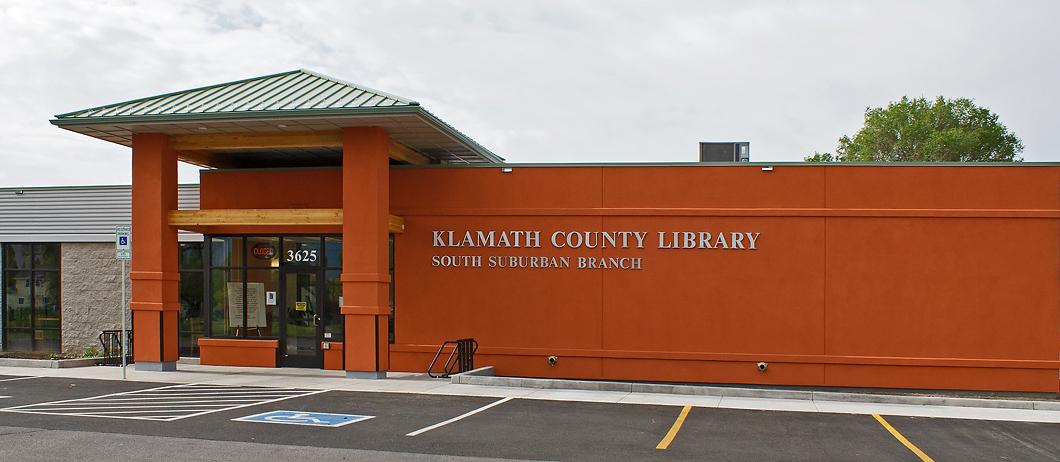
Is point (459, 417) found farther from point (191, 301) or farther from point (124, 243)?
point (191, 301)

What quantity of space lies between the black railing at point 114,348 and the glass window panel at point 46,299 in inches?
91.0

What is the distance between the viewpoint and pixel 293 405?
38.7 feet

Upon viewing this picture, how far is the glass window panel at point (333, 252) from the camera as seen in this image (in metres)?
17.2

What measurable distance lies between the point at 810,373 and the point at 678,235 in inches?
146

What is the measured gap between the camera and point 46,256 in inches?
839

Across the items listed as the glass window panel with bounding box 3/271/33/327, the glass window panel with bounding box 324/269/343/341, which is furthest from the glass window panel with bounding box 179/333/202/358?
the glass window panel with bounding box 3/271/33/327

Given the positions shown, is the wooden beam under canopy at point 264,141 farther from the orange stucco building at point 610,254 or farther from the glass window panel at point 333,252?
the glass window panel at point 333,252

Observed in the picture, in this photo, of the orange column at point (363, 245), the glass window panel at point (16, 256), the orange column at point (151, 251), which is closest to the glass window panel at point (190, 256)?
the orange column at point (151, 251)

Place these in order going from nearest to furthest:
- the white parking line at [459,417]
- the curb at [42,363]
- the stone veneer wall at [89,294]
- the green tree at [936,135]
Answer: the white parking line at [459,417]
the curb at [42,363]
the stone veneer wall at [89,294]
the green tree at [936,135]

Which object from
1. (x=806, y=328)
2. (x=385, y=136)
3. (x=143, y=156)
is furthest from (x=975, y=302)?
(x=143, y=156)

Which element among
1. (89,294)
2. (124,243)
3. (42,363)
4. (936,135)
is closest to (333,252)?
(124,243)

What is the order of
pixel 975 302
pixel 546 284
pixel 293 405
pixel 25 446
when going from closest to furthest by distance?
pixel 25 446, pixel 293 405, pixel 975 302, pixel 546 284

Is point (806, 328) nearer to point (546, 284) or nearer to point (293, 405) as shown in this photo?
point (546, 284)

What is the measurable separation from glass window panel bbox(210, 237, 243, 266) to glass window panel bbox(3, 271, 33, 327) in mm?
7344
